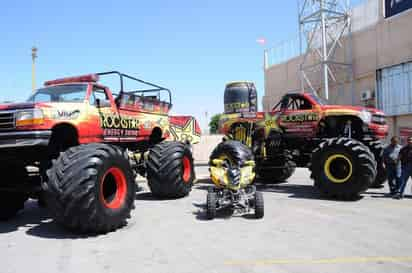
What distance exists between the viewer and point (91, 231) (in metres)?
6.14

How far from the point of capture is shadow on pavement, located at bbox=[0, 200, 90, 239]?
6302 mm

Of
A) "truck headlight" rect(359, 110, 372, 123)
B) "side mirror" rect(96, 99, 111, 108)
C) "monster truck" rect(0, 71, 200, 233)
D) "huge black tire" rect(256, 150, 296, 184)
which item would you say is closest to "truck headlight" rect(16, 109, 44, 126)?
"monster truck" rect(0, 71, 200, 233)

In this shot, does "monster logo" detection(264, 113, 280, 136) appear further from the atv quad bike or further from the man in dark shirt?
the atv quad bike

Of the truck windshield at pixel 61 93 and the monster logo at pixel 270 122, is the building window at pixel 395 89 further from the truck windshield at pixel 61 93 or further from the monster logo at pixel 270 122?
the truck windshield at pixel 61 93

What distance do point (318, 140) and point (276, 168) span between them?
1.79 metres

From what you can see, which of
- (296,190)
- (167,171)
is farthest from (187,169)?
(296,190)

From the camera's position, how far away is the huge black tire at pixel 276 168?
12.2 meters

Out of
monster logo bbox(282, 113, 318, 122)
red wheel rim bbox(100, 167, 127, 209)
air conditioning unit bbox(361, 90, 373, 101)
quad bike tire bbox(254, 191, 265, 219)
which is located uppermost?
air conditioning unit bbox(361, 90, 373, 101)

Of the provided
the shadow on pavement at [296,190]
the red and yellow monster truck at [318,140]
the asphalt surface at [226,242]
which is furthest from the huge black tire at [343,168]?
the asphalt surface at [226,242]

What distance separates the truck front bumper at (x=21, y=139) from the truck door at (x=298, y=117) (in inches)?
278

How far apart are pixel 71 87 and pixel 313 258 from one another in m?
5.75

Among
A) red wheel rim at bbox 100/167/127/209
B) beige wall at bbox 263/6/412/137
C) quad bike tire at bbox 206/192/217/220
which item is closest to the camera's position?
red wheel rim at bbox 100/167/127/209

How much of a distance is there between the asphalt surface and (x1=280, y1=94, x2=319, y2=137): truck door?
297cm

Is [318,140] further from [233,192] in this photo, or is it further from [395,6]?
[395,6]
